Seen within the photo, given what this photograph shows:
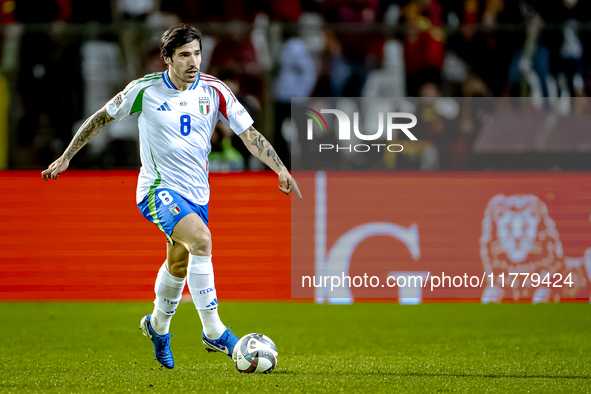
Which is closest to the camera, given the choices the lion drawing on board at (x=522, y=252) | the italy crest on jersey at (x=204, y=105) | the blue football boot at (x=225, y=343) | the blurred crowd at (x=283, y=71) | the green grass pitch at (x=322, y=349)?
the green grass pitch at (x=322, y=349)

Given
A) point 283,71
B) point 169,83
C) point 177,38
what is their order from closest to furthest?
point 177,38 → point 169,83 → point 283,71

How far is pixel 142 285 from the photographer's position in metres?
7.80

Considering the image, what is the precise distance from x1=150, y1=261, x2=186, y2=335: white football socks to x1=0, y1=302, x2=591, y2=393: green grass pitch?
0.28m

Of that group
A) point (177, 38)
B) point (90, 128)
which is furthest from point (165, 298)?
point (177, 38)

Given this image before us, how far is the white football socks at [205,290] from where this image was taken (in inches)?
→ 179

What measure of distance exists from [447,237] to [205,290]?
384 cm

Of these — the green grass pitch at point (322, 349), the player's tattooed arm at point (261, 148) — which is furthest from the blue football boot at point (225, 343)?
the player's tattooed arm at point (261, 148)

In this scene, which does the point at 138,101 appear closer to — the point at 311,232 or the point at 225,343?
the point at 225,343

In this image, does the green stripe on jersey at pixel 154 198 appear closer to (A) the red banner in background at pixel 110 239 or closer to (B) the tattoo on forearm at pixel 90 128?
(B) the tattoo on forearm at pixel 90 128

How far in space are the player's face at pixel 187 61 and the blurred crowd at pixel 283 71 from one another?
3.30m

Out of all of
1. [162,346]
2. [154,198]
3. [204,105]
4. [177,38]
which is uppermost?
[177,38]

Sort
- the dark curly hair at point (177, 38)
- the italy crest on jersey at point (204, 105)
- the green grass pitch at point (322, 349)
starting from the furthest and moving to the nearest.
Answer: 1. the italy crest on jersey at point (204, 105)
2. the dark curly hair at point (177, 38)
3. the green grass pitch at point (322, 349)

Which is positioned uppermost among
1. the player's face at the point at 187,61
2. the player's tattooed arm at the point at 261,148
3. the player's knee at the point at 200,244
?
the player's face at the point at 187,61

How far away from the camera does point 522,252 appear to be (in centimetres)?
775
